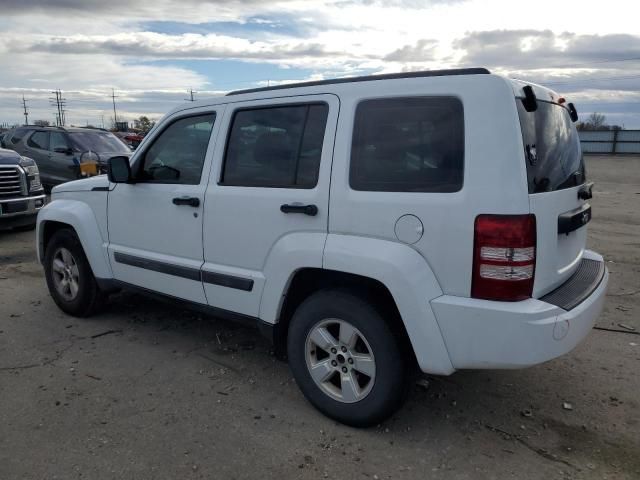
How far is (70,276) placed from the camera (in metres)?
5.04

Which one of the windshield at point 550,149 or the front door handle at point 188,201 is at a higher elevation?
the windshield at point 550,149

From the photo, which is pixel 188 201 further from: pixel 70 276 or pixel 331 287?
pixel 70 276

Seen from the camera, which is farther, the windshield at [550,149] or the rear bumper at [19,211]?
the rear bumper at [19,211]

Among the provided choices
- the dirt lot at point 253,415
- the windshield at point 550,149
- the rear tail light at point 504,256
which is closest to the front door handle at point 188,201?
the dirt lot at point 253,415

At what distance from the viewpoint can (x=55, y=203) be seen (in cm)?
508

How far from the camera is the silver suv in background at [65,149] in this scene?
12594 millimetres

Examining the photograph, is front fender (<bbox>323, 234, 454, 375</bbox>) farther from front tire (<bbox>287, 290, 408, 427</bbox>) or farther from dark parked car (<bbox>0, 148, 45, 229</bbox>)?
dark parked car (<bbox>0, 148, 45, 229</bbox>)

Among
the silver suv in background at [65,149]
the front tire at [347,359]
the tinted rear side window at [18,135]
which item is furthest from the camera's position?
the tinted rear side window at [18,135]

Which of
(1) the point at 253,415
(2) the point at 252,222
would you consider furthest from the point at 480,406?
(2) the point at 252,222

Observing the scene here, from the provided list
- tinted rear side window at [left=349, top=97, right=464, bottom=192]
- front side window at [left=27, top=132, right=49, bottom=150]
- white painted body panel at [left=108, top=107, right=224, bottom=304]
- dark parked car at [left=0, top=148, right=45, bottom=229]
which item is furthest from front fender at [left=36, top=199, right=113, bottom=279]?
front side window at [left=27, top=132, right=49, bottom=150]

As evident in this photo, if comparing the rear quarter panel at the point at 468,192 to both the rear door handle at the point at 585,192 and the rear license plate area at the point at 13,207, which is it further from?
the rear license plate area at the point at 13,207

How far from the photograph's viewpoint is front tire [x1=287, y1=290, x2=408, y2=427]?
2998 millimetres

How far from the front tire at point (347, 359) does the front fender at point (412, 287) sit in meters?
0.19

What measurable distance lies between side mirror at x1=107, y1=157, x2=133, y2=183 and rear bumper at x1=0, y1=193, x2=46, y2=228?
4.96m
